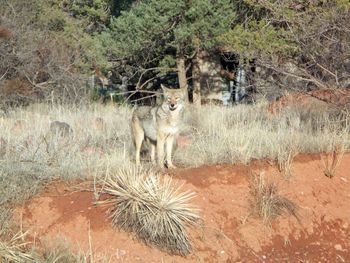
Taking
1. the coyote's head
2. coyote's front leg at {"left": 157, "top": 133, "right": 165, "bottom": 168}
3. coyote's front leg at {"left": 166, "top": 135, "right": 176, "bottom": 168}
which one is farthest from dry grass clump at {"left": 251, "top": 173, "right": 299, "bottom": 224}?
the coyote's head

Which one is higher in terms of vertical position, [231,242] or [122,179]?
[122,179]

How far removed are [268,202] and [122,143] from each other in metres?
3.31

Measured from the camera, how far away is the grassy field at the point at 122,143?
25.2 feet

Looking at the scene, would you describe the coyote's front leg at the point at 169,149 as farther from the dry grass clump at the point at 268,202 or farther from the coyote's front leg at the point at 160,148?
the dry grass clump at the point at 268,202

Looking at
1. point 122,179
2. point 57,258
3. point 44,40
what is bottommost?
point 57,258

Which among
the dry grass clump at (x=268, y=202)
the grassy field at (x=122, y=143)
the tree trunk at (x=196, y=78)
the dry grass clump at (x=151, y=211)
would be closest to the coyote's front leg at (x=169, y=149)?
the grassy field at (x=122, y=143)

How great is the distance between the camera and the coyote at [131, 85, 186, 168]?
909 centimetres

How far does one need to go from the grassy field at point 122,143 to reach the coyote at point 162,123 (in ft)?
1.22

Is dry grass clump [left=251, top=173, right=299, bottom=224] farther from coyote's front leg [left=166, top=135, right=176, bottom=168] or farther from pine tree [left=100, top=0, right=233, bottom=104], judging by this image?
pine tree [left=100, top=0, right=233, bottom=104]

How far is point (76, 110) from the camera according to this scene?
14930 millimetres

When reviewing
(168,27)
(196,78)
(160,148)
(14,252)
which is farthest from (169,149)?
(196,78)

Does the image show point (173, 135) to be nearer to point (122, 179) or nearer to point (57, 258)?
point (122, 179)

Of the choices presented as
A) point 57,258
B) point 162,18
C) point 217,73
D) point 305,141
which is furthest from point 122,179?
point 217,73

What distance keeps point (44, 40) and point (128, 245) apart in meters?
14.3
